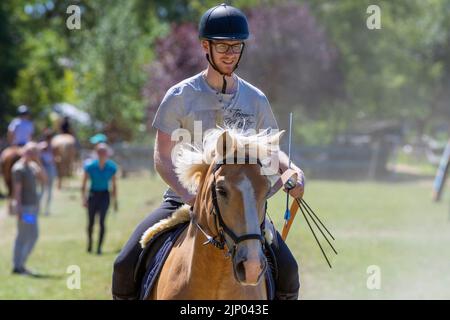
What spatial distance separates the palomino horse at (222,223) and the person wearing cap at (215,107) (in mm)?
434

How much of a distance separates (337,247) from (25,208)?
637 centimetres

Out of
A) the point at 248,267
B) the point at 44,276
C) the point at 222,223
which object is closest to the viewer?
the point at 248,267

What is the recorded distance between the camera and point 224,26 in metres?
5.62

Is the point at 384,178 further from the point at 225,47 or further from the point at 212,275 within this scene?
the point at 212,275

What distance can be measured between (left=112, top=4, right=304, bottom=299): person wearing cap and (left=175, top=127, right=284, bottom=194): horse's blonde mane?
0.36m

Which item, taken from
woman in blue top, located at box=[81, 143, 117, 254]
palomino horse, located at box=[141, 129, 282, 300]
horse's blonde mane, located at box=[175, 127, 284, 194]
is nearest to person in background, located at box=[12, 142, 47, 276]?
woman in blue top, located at box=[81, 143, 117, 254]

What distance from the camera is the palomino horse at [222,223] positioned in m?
4.48

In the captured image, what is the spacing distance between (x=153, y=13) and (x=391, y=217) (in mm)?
35477

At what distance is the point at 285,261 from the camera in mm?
5859

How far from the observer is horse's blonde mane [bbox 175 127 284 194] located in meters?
4.79

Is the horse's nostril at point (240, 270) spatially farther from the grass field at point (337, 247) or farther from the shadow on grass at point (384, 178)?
the shadow on grass at point (384, 178)

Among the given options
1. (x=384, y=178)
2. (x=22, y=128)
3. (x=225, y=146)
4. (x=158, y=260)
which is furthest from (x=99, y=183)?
(x=384, y=178)

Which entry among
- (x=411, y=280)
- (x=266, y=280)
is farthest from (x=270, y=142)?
(x=411, y=280)

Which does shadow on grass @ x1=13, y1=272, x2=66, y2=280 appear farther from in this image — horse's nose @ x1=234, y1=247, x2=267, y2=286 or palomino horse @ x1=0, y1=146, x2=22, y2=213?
horse's nose @ x1=234, y1=247, x2=267, y2=286
